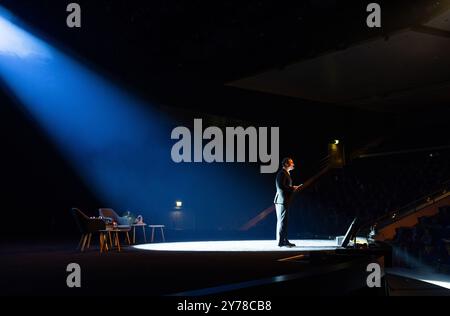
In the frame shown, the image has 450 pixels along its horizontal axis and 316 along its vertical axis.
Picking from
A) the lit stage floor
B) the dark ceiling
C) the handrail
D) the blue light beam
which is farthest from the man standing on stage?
the blue light beam

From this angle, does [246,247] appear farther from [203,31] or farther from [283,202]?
[203,31]

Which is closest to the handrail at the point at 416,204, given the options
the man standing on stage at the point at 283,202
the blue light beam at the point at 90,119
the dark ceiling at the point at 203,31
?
the man standing on stage at the point at 283,202

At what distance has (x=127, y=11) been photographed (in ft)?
23.8

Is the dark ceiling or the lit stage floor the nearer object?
the lit stage floor

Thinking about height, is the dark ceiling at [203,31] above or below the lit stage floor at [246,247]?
above

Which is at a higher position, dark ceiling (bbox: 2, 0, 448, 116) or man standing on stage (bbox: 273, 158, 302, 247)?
dark ceiling (bbox: 2, 0, 448, 116)

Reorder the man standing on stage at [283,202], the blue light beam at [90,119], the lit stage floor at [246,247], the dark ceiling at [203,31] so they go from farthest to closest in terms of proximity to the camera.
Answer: the blue light beam at [90,119] < the dark ceiling at [203,31] < the man standing on stage at [283,202] < the lit stage floor at [246,247]

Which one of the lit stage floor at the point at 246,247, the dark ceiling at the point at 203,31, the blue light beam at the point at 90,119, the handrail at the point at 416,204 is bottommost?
the lit stage floor at the point at 246,247

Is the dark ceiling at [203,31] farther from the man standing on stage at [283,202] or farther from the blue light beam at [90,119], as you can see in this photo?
the man standing on stage at [283,202]

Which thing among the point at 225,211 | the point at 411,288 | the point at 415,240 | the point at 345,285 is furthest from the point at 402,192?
the point at 345,285

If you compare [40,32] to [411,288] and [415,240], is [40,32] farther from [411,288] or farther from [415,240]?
[415,240]

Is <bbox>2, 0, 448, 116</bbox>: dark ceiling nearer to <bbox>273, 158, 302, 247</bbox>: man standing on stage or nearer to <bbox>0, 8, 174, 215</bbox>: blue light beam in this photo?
<bbox>0, 8, 174, 215</bbox>: blue light beam

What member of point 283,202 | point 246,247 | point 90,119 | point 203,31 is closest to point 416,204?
point 283,202

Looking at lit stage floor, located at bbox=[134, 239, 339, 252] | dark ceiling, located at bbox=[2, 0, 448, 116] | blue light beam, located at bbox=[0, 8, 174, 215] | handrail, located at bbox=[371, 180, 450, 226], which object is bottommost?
lit stage floor, located at bbox=[134, 239, 339, 252]
